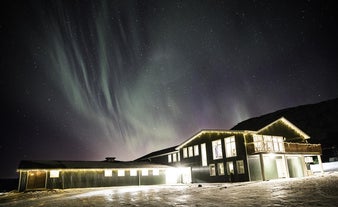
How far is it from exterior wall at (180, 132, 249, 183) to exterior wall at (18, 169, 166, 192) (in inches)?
216

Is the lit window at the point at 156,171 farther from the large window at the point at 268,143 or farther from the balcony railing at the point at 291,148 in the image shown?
the large window at the point at 268,143

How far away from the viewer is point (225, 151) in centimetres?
3097

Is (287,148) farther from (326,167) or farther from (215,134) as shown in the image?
(326,167)

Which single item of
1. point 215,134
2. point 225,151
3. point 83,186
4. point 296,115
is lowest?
point 83,186

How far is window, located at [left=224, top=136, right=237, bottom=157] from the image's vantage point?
2999 cm

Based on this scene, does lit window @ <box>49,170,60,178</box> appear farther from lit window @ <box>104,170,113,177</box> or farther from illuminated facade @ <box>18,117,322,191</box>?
lit window @ <box>104,170,113,177</box>

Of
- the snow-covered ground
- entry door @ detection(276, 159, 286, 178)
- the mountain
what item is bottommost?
the snow-covered ground

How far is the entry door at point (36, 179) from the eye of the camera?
100ft

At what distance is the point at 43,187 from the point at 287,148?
30017mm

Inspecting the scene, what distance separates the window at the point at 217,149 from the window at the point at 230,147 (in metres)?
1.05

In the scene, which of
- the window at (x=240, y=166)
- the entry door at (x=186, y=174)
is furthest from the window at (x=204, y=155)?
the window at (x=240, y=166)

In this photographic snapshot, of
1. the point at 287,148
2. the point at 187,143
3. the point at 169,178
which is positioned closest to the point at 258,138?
the point at 287,148

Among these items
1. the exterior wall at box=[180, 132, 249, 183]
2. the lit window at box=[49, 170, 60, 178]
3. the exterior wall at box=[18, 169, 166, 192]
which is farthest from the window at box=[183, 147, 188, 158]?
the lit window at box=[49, 170, 60, 178]

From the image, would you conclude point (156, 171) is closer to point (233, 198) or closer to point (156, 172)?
point (156, 172)
